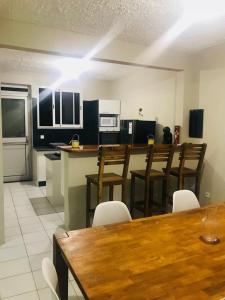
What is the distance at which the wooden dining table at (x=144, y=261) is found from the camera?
3.53ft

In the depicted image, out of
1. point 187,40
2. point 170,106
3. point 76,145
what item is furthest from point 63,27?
point 170,106

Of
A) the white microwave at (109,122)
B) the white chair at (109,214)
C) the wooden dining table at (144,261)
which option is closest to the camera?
the wooden dining table at (144,261)

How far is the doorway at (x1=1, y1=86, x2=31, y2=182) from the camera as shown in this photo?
5742mm

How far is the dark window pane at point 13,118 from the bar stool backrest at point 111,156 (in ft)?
12.2

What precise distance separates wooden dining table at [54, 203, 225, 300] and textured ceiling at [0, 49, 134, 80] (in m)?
3.59

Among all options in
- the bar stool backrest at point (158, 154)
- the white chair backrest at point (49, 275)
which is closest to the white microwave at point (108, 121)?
the bar stool backrest at point (158, 154)

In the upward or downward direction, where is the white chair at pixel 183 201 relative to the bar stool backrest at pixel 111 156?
downward

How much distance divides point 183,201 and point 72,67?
12.9 feet

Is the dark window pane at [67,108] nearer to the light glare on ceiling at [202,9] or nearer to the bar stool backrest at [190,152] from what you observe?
the bar stool backrest at [190,152]

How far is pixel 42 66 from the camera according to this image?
5.15 m

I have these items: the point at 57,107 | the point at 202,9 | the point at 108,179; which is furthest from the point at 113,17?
the point at 57,107

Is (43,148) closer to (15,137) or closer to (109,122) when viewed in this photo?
(15,137)

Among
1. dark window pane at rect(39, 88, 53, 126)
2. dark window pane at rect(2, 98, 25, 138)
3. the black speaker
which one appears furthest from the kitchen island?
dark window pane at rect(2, 98, 25, 138)

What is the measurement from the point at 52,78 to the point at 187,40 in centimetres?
351
